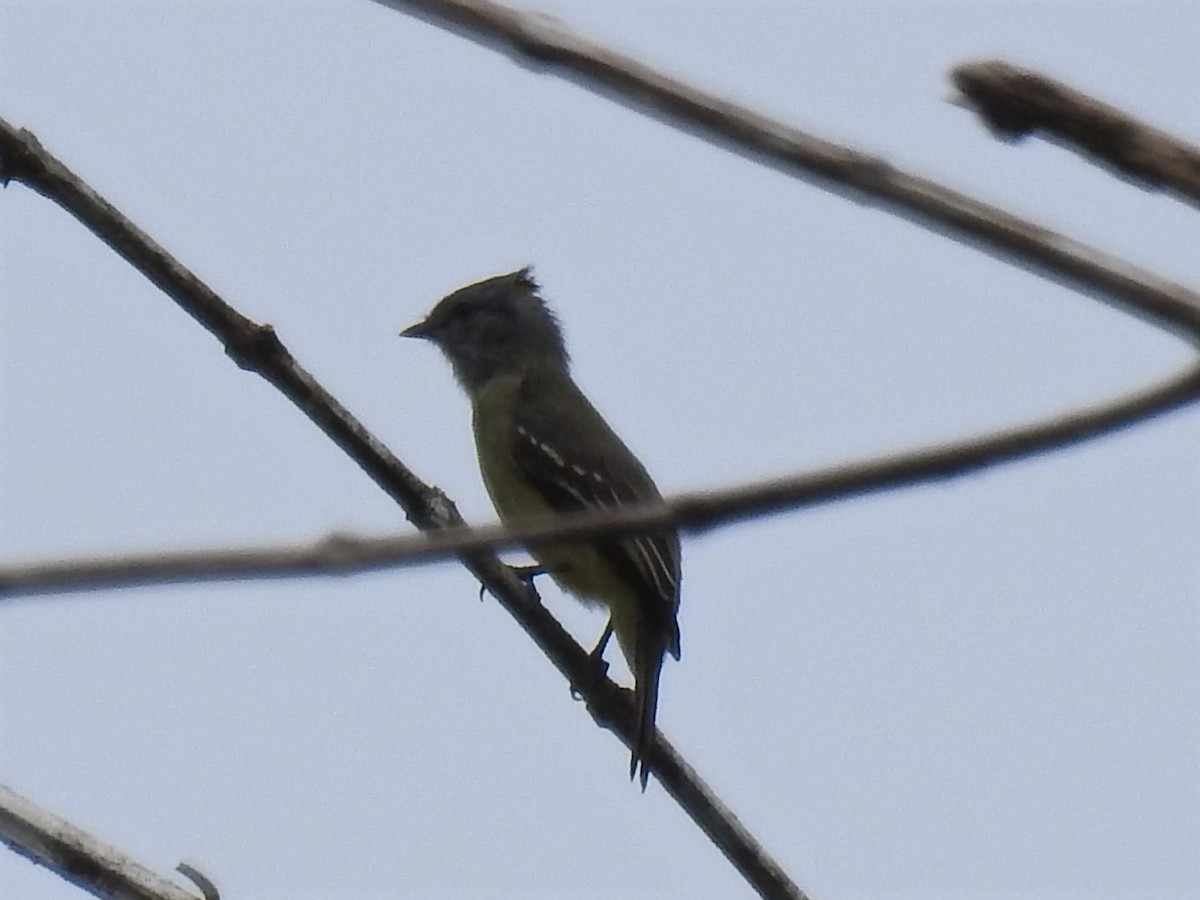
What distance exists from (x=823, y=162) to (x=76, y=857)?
3.00 m

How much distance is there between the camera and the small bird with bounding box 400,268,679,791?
295 inches

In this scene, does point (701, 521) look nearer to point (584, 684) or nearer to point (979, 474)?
point (979, 474)

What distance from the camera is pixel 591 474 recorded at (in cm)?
828

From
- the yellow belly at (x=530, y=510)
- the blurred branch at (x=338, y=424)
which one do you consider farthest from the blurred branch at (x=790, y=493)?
the yellow belly at (x=530, y=510)

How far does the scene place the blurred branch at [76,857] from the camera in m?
3.79

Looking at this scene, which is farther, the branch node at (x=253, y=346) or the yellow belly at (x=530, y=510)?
the yellow belly at (x=530, y=510)

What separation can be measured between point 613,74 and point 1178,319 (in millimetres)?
469

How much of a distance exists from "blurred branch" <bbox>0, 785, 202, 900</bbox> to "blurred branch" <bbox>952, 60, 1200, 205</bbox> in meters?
2.87

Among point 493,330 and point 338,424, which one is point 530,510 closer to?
point 493,330

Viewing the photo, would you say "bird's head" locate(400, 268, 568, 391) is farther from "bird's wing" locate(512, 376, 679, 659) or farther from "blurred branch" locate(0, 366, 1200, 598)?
"blurred branch" locate(0, 366, 1200, 598)

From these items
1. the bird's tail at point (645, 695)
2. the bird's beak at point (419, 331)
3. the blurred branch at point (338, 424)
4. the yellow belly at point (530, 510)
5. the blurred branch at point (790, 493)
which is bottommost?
the blurred branch at point (790, 493)

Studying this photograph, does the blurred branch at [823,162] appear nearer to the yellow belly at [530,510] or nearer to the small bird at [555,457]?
the small bird at [555,457]

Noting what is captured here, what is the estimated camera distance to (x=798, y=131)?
140 centimetres

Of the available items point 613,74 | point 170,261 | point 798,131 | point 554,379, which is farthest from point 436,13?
point 554,379
